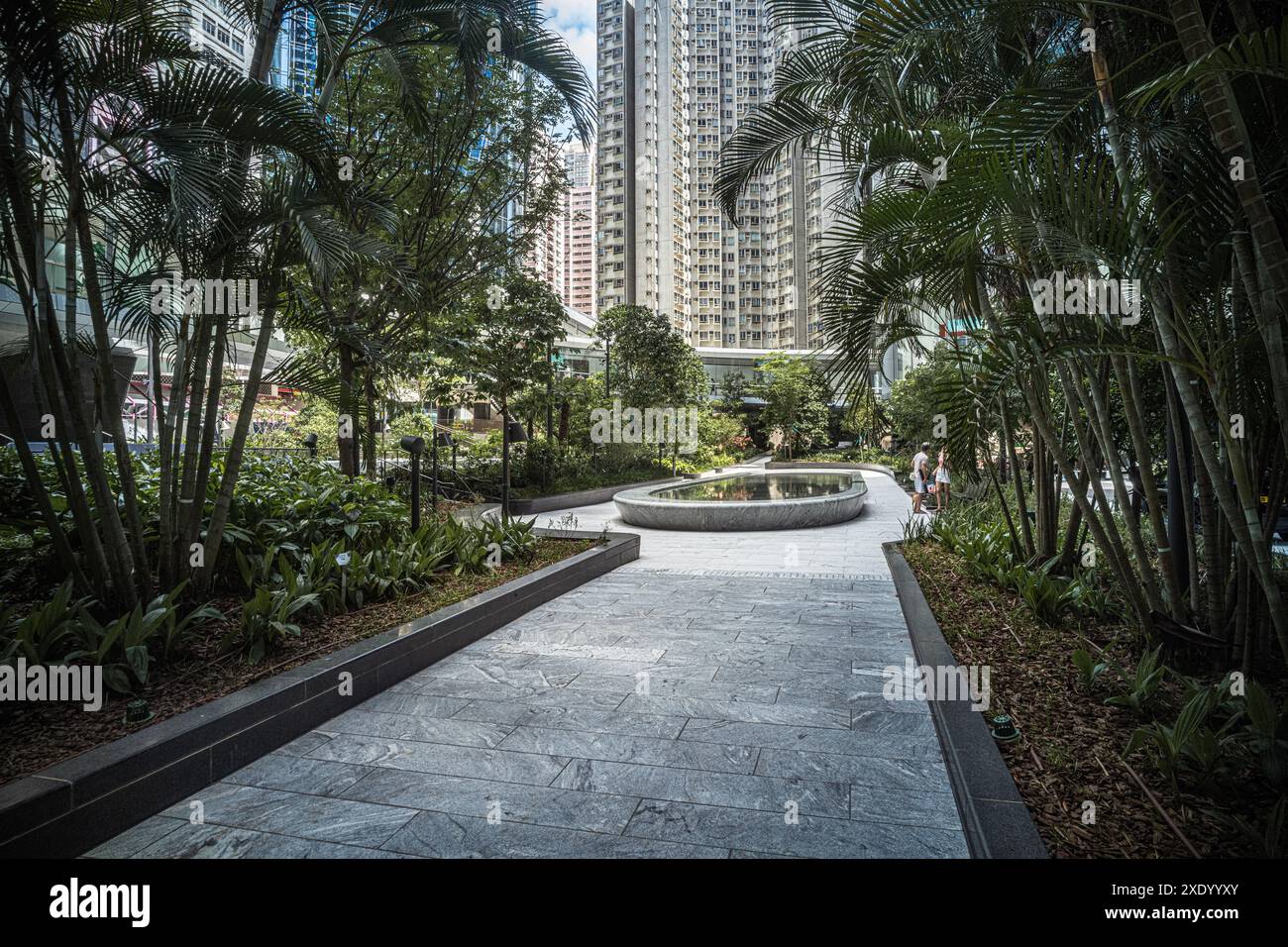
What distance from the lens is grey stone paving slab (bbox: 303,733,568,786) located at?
8.99ft

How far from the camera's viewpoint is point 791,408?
3164cm

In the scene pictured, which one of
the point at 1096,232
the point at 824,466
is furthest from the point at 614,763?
the point at 824,466

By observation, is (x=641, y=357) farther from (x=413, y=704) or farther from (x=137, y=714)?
(x=137, y=714)

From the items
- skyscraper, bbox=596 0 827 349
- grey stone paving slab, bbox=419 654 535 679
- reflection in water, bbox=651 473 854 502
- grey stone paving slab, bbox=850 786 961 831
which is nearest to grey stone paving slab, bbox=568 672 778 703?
grey stone paving slab, bbox=419 654 535 679

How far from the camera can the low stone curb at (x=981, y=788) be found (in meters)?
2.00

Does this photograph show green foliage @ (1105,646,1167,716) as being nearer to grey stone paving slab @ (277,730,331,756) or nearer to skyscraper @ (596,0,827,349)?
grey stone paving slab @ (277,730,331,756)

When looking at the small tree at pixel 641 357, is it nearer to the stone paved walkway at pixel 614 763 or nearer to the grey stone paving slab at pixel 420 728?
the stone paved walkway at pixel 614 763

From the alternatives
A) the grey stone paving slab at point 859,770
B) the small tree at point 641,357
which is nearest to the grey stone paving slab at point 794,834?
the grey stone paving slab at point 859,770

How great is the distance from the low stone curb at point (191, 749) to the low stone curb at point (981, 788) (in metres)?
2.87

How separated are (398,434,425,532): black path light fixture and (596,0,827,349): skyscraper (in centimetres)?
5751

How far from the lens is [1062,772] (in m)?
2.43
